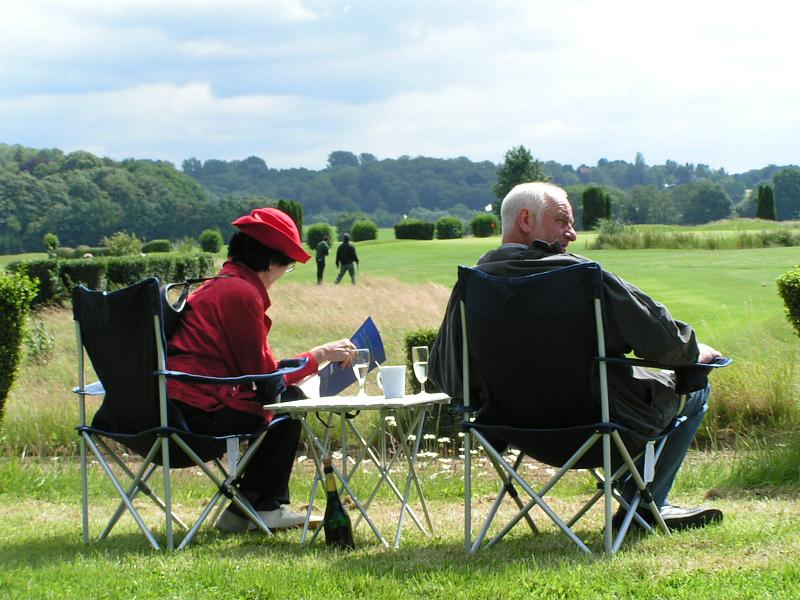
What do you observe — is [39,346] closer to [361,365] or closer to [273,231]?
[273,231]

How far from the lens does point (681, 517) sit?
13.8 feet

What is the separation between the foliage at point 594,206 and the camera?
63.1 m

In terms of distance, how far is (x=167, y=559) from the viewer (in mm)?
4023

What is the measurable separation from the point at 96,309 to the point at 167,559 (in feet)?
3.61

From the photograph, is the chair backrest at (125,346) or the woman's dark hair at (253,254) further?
the woman's dark hair at (253,254)

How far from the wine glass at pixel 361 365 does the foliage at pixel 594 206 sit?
195 feet

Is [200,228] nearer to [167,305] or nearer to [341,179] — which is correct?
[341,179]

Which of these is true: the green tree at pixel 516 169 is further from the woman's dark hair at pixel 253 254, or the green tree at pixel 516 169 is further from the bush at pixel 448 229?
the woman's dark hair at pixel 253 254

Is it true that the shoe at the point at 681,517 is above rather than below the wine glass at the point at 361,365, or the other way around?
below

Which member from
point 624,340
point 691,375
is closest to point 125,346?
point 624,340

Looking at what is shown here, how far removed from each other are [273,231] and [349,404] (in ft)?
2.97

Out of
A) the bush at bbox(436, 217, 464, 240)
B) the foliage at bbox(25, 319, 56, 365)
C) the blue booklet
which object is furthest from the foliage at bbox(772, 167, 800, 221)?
the blue booklet

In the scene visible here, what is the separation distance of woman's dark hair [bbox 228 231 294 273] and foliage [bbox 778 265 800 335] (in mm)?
3364

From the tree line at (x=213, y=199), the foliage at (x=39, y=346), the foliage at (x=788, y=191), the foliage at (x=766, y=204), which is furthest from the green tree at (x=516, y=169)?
the foliage at (x=39, y=346)
